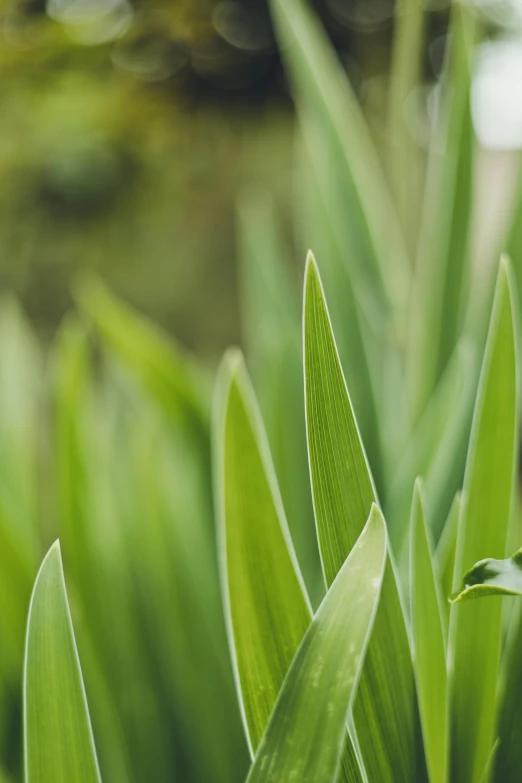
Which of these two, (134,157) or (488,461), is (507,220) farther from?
(134,157)

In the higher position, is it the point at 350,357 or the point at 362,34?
the point at 362,34

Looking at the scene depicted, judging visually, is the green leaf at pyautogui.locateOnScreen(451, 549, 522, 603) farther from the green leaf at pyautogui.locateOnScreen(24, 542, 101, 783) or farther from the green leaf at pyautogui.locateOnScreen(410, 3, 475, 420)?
the green leaf at pyautogui.locateOnScreen(410, 3, 475, 420)

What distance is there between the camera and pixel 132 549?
328 millimetres

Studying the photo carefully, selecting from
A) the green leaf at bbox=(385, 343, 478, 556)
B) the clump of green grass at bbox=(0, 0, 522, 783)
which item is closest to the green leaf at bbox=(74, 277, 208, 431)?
the clump of green grass at bbox=(0, 0, 522, 783)

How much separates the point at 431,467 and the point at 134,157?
4.50 feet

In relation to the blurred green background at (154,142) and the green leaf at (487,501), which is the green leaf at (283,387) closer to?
the green leaf at (487,501)

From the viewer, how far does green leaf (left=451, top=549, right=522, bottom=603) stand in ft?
0.41

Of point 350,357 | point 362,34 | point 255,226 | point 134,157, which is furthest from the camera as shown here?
point 134,157

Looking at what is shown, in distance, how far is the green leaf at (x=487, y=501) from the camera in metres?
0.18

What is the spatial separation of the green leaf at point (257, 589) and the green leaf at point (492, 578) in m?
0.06

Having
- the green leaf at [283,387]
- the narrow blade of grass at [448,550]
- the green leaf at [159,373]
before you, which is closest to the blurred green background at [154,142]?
the green leaf at [283,387]

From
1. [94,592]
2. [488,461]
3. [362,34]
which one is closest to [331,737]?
[488,461]

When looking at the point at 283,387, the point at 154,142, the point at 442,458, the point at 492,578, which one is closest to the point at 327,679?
the point at 492,578

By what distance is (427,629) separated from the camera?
0.18 m
